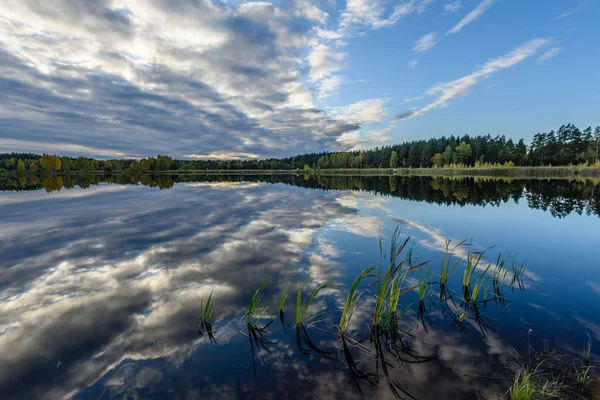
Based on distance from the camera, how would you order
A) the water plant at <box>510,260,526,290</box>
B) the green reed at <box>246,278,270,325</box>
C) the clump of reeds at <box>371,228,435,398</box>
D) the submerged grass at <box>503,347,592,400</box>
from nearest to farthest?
the submerged grass at <box>503,347,592,400</box>
the clump of reeds at <box>371,228,435,398</box>
the green reed at <box>246,278,270,325</box>
the water plant at <box>510,260,526,290</box>

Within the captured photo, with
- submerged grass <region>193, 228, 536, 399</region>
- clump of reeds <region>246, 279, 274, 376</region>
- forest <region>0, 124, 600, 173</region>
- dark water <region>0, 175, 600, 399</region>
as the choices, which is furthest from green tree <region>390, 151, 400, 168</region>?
clump of reeds <region>246, 279, 274, 376</region>

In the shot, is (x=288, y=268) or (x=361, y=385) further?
(x=288, y=268)

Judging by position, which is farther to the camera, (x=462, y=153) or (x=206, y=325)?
(x=462, y=153)

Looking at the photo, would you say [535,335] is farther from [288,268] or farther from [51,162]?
[51,162]

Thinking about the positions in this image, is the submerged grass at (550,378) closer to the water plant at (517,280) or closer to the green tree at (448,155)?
the water plant at (517,280)

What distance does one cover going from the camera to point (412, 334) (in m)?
6.10

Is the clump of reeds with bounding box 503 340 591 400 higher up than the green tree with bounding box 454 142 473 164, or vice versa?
the green tree with bounding box 454 142 473 164

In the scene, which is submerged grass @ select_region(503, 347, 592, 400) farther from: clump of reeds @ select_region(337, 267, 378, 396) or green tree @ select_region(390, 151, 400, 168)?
green tree @ select_region(390, 151, 400, 168)

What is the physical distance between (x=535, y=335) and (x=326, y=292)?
16.9 ft

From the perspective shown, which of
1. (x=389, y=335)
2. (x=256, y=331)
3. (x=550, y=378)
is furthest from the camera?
(x=256, y=331)

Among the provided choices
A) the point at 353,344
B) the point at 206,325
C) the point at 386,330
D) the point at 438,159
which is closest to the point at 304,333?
the point at 353,344

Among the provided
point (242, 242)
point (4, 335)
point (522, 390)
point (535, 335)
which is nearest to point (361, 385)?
point (522, 390)

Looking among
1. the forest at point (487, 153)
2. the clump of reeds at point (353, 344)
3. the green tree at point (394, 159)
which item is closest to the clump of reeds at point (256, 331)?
the clump of reeds at point (353, 344)

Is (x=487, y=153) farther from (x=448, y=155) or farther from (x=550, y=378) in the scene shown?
(x=550, y=378)
